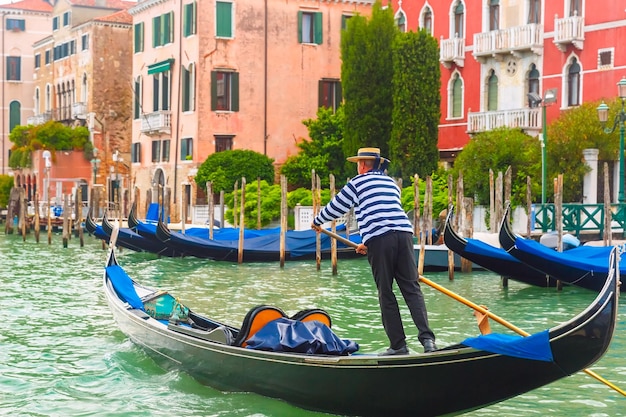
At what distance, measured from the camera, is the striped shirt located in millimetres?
4480

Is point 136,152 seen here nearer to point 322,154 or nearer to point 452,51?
point 322,154

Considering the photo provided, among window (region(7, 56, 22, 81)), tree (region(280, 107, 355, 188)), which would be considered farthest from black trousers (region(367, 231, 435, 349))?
window (region(7, 56, 22, 81))

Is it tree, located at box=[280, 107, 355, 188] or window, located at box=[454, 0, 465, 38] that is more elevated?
→ window, located at box=[454, 0, 465, 38]

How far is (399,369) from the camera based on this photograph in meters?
3.98

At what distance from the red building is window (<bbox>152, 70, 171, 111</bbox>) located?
16.7ft

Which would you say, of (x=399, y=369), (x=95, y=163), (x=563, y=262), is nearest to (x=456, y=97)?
(x=563, y=262)

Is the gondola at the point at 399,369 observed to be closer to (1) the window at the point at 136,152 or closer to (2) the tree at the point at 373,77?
(2) the tree at the point at 373,77

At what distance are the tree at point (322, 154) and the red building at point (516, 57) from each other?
1.85 metres

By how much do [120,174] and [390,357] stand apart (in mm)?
21902

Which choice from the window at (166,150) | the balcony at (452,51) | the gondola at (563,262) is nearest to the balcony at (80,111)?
the window at (166,150)

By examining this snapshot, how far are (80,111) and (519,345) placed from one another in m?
23.8

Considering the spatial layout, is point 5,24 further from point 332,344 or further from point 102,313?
point 332,344

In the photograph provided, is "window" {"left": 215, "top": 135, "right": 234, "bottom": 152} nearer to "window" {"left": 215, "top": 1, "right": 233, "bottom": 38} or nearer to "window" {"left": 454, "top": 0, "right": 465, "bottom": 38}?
"window" {"left": 215, "top": 1, "right": 233, "bottom": 38}

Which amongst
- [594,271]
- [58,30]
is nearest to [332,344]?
[594,271]
